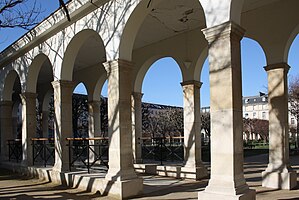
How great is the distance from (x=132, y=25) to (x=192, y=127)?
4.18 m

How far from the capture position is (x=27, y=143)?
12305mm

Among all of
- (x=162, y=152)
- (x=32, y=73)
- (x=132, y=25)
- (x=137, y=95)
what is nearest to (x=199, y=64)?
(x=132, y=25)

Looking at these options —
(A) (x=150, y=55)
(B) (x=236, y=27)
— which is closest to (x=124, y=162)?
(B) (x=236, y=27)

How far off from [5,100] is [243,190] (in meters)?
12.4

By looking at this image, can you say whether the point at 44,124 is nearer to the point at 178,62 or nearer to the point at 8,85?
the point at 8,85

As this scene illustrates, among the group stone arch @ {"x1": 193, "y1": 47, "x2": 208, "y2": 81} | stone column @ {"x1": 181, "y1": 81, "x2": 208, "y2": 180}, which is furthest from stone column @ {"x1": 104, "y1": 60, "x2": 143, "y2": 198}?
stone arch @ {"x1": 193, "y1": 47, "x2": 208, "y2": 81}

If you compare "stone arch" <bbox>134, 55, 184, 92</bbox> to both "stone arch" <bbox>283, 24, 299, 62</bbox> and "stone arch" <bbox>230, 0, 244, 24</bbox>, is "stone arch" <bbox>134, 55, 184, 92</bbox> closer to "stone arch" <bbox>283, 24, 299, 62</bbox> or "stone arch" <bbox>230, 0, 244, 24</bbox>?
"stone arch" <bbox>283, 24, 299, 62</bbox>

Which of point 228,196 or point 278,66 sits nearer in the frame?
point 228,196

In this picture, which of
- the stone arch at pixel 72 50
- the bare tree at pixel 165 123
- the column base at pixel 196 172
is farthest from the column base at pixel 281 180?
the bare tree at pixel 165 123

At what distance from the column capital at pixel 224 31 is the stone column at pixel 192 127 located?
15.8 feet

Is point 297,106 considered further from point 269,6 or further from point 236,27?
point 236,27

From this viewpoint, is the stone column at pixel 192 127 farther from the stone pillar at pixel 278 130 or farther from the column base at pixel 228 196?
the column base at pixel 228 196

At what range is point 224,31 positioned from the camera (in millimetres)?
5469

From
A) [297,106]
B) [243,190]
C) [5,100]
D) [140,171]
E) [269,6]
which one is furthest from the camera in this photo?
[297,106]
